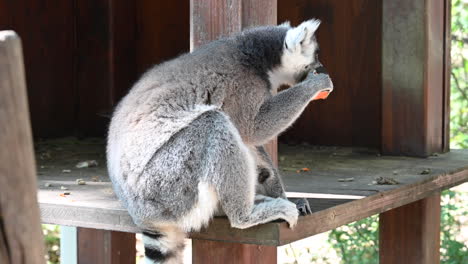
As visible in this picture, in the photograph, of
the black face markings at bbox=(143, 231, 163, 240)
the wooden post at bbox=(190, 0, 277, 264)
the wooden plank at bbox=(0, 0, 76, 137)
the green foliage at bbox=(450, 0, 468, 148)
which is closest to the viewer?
the black face markings at bbox=(143, 231, 163, 240)

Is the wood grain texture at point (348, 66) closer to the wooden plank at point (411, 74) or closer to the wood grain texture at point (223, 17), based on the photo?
the wooden plank at point (411, 74)

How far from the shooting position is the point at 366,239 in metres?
7.86

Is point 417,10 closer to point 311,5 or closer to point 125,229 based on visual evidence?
point 311,5

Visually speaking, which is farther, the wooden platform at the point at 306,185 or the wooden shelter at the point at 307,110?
the wooden shelter at the point at 307,110

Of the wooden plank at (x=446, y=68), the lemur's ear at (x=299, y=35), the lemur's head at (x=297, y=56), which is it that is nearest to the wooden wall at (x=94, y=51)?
the wooden plank at (x=446, y=68)

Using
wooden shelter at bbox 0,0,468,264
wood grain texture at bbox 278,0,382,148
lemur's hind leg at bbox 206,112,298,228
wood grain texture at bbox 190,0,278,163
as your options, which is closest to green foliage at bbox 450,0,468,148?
wood grain texture at bbox 278,0,382,148

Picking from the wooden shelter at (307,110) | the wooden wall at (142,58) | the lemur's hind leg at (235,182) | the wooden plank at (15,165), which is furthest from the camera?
the wooden wall at (142,58)

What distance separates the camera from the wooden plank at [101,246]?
4.95 meters

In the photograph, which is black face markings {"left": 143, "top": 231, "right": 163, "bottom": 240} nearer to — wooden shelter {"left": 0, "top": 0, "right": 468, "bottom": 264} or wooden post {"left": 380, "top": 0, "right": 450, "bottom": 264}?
wooden shelter {"left": 0, "top": 0, "right": 468, "bottom": 264}

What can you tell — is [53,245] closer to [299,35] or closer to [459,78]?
[459,78]

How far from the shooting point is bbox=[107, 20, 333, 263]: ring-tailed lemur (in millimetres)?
3209

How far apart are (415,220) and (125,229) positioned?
2474 mm

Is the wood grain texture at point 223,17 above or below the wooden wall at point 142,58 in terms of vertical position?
above

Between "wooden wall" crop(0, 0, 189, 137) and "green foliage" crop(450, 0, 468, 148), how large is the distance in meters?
4.01
